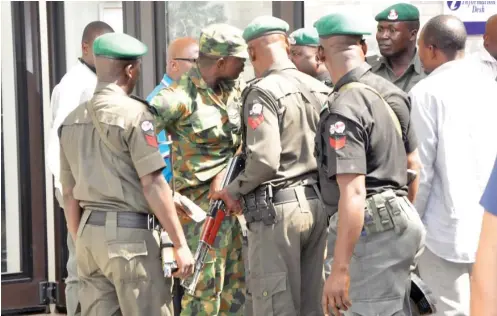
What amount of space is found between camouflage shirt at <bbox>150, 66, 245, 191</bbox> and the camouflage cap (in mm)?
175

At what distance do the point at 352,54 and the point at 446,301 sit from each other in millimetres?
1242

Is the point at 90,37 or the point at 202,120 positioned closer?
the point at 202,120

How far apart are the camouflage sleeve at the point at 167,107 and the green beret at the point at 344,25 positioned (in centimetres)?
126

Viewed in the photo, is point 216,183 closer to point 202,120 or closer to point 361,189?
point 202,120

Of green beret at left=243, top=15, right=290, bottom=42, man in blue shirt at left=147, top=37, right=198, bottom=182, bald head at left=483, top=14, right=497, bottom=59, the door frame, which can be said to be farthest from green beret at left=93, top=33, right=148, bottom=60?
bald head at left=483, top=14, right=497, bottom=59

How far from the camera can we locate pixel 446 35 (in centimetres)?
413

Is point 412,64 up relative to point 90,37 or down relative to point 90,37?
down

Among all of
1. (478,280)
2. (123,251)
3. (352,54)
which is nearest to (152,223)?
(123,251)

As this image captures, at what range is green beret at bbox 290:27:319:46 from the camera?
16.2 ft

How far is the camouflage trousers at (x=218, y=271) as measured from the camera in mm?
4602

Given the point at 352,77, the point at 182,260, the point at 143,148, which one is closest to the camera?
the point at 352,77

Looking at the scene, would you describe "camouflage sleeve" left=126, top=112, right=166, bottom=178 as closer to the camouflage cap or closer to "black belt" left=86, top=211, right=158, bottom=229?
"black belt" left=86, top=211, right=158, bottom=229

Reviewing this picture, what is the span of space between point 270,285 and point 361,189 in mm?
1015

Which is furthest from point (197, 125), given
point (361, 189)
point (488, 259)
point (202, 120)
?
point (488, 259)
